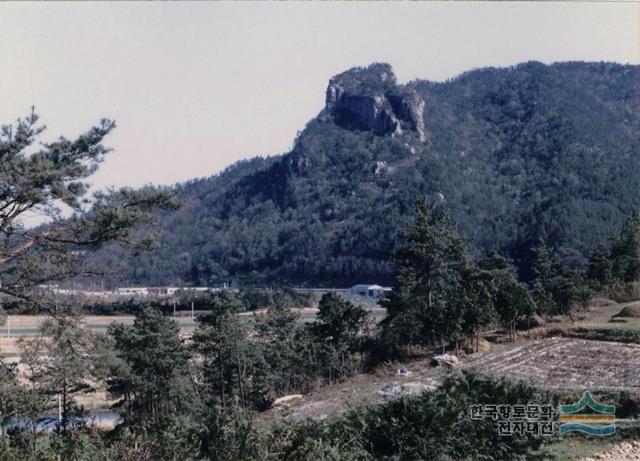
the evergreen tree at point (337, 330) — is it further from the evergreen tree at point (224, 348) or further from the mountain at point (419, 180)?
the mountain at point (419, 180)

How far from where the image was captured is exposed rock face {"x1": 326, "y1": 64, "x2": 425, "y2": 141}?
135625mm

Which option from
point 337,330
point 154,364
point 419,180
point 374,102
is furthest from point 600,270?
point 374,102

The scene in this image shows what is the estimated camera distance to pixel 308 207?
127125 millimetres

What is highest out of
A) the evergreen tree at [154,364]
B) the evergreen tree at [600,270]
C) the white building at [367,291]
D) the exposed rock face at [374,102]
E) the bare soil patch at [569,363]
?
the exposed rock face at [374,102]

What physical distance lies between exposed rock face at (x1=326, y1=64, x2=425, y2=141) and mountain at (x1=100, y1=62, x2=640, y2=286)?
29 centimetres

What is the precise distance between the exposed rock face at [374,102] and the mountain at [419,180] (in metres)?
0.29

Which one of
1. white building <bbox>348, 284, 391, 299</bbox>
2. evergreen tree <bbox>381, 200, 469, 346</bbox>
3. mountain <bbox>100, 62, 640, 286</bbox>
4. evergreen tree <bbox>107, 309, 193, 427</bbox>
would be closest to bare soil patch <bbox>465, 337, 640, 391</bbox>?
evergreen tree <bbox>381, 200, 469, 346</bbox>

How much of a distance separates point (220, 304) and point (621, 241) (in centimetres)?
2109

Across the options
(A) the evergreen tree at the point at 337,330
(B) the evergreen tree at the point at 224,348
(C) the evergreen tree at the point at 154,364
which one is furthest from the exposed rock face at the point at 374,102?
(C) the evergreen tree at the point at 154,364

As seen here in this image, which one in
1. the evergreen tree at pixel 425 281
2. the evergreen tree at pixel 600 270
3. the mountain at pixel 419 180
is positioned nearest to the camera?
the evergreen tree at pixel 425 281

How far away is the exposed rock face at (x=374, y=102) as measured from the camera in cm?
13562

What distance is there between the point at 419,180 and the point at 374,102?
3194cm

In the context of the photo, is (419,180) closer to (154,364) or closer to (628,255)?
(628,255)

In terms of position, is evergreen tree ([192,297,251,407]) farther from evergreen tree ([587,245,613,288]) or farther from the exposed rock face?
the exposed rock face
